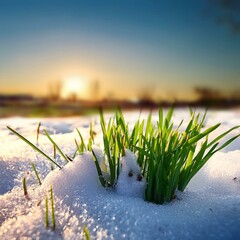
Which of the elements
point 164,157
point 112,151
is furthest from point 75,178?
point 164,157

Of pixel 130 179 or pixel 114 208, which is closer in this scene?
pixel 114 208

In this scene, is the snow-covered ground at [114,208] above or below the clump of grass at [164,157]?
below

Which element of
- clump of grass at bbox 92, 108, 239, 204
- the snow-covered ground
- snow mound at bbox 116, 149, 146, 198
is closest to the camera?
the snow-covered ground

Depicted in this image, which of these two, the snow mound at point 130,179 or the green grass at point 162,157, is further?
the snow mound at point 130,179

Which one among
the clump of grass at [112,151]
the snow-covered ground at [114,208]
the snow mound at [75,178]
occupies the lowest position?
the snow-covered ground at [114,208]

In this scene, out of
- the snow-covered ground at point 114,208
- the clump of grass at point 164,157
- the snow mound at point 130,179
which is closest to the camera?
the snow-covered ground at point 114,208

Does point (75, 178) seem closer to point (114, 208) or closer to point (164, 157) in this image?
point (114, 208)

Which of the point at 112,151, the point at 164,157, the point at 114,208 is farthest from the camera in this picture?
the point at 112,151

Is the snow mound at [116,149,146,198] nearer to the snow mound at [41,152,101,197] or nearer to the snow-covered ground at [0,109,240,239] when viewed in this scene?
the snow-covered ground at [0,109,240,239]

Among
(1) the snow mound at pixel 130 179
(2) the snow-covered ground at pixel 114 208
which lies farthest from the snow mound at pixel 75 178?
(1) the snow mound at pixel 130 179

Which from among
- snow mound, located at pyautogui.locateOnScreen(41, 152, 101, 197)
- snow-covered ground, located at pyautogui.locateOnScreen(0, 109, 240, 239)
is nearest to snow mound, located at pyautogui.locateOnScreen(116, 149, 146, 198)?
snow-covered ground, located at pyautogui.locateOnScreen(0, 109, 240, 239)

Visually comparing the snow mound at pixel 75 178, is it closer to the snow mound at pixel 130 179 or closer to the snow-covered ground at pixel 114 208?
the snow-covered ground at pixel 114 208
